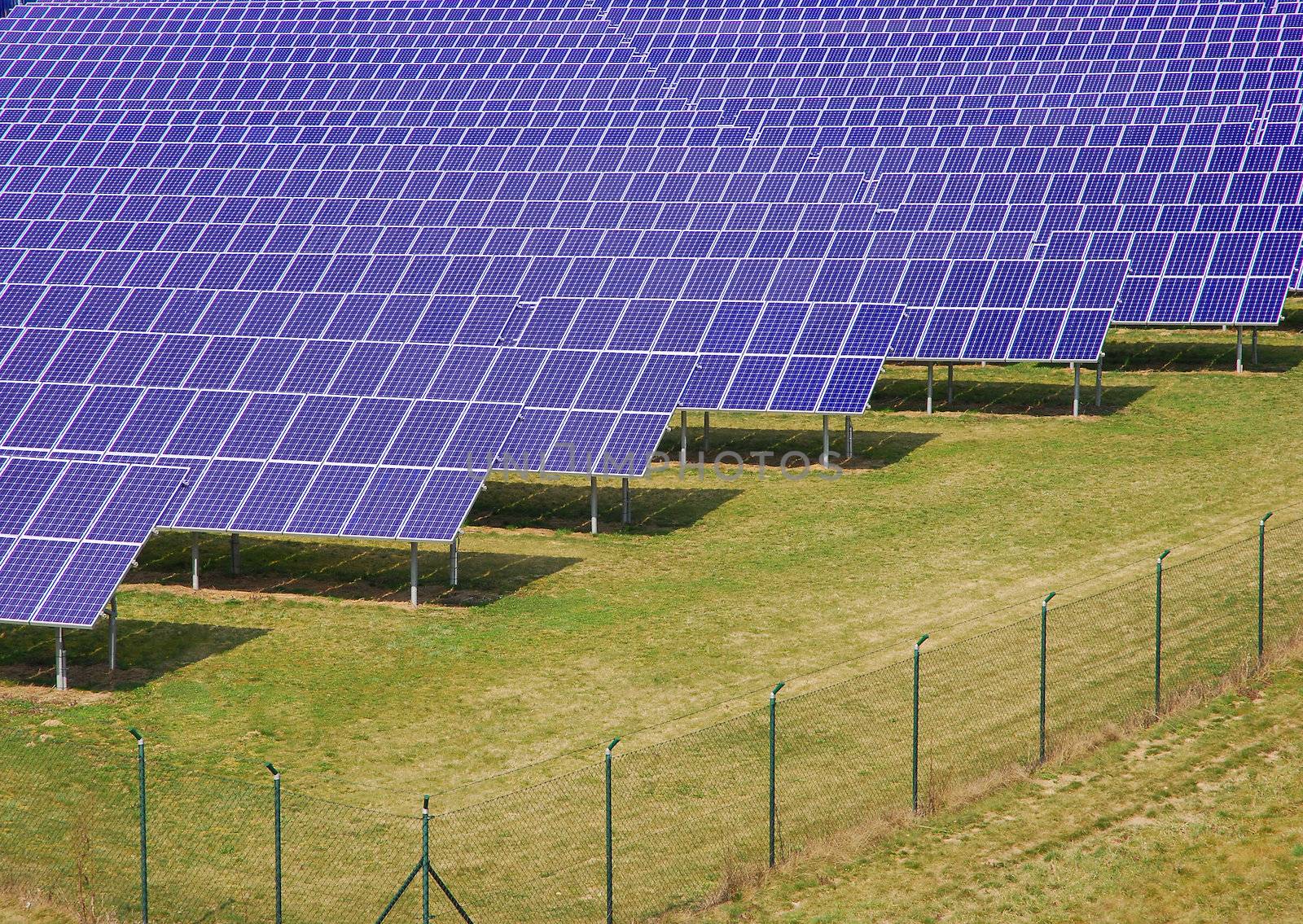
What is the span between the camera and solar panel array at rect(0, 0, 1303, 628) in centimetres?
3297

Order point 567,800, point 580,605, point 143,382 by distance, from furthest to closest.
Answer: point 143,382, point 580,605, point 567,800

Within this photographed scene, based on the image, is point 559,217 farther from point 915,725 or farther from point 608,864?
point 608,864

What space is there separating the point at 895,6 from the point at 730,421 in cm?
3756

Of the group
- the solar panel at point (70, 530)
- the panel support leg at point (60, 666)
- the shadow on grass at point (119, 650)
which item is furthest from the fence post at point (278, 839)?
the panel support leg at point (60, 666)

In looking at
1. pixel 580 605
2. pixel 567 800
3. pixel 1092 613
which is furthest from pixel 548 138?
pixel 567 800

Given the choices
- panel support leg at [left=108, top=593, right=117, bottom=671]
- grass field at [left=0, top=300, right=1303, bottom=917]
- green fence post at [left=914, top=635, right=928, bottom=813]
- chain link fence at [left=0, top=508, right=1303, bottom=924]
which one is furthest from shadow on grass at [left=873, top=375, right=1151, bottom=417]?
green fence post at [left=914, top=635, right=928, bottom=813]

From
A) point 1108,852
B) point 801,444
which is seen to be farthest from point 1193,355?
point 1108,852

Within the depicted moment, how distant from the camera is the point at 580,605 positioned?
29.3 meters

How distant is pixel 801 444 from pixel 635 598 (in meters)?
10.6

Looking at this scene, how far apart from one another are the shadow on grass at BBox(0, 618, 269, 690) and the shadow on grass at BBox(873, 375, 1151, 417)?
19.8 meters

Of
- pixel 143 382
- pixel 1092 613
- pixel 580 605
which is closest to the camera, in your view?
pixel 1092 613

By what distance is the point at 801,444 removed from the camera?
39.2m

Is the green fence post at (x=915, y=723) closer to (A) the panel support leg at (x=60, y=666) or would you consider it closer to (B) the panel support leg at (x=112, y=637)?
(B) the panel support leg at (x=112, y=637)

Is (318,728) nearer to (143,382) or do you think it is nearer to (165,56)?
(143,382)
